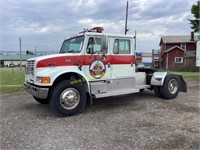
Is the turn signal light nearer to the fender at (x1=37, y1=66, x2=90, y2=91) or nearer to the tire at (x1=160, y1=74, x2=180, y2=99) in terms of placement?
the fender at (x1=37, y1=66, x2=90, y2=91)

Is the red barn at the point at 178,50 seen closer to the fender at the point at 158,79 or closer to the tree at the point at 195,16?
the tree at the point at 195,16

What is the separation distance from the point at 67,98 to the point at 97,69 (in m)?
1.28

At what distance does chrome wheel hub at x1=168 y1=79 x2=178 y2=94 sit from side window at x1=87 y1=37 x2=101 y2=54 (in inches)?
134

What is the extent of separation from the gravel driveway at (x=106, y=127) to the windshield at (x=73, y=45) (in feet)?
6.26

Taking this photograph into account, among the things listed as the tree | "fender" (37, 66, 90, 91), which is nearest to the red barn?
the tree

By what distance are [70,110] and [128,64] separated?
2.56m

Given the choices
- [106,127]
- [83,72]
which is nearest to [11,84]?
[83,72]

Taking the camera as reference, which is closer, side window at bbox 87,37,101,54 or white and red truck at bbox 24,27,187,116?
white and red truck at bbox 24,27,187,116

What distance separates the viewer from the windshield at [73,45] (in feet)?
20.6

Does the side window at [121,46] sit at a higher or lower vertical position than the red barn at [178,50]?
lower

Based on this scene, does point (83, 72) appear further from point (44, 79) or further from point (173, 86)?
point (173, 86)

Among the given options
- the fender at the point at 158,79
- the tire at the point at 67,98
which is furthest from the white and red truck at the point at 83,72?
the fender at the point at 158,79

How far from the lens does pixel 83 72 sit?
6.06 metres

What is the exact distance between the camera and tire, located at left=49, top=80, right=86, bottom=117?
5543 millimetres
